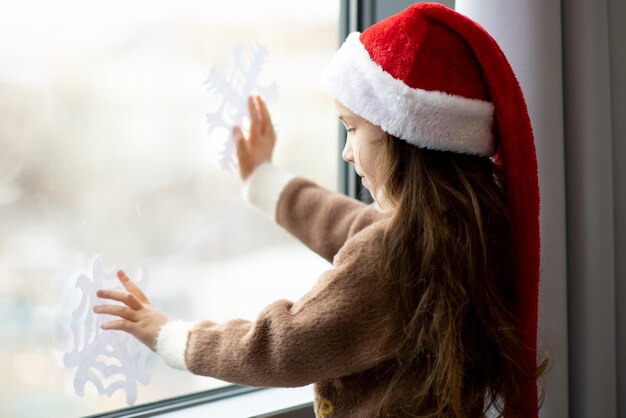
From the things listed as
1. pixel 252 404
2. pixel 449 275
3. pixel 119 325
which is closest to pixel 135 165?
pixel 119 325

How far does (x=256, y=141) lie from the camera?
1270mm

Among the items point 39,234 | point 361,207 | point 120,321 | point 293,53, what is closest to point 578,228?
point 361,207

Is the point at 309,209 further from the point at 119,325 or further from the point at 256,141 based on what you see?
the point at 119,325

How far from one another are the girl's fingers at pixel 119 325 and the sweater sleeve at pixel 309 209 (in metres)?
0.33

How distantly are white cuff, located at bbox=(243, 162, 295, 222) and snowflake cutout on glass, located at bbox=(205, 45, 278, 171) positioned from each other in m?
0.05

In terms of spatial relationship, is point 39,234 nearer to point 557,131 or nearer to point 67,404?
point 67,404

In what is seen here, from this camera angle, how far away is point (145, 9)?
1208 mm

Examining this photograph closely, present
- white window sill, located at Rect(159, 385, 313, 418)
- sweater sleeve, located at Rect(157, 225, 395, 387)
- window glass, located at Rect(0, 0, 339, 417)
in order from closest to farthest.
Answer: sweater sleeve, located at Rect(157, 225, 395, 387), window glass, located at Rect(0, 0, 339, 417), white window sill, located at Rect(159, 385, 313, 418)

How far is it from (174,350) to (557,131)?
674 millimetres

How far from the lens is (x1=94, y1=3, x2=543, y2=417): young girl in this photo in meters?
0.96

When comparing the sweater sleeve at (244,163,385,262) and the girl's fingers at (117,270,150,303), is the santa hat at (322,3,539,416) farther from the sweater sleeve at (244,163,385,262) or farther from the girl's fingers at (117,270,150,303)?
the girl's fingers at (117,270,150,303)

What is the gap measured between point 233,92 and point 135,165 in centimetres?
20

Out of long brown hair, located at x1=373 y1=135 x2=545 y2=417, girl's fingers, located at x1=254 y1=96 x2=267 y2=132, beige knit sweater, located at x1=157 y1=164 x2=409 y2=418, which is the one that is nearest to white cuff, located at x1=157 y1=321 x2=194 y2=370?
beige knit sweater, located at x1=157 y1=164 x2=409 y2=418

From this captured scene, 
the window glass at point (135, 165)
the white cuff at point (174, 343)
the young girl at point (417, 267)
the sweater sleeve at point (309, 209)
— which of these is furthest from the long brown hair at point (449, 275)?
the window glass at point (135, 165)
